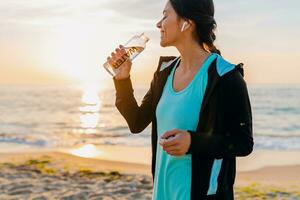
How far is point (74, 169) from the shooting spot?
407 inches

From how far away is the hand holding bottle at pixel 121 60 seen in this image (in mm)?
2668

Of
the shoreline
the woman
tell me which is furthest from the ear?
the shoreline

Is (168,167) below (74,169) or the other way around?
the other way around

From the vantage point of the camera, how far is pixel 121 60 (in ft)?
8.76

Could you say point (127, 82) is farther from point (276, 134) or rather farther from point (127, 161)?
point (276, 134)

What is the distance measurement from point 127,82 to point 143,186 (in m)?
5.99

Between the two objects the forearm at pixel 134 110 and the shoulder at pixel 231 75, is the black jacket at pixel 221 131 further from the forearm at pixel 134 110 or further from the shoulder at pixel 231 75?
the forearm at pixel 134 110

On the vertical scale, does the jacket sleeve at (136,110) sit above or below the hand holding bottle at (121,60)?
below

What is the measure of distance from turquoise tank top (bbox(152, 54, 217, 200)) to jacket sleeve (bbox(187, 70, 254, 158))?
95 millimetres

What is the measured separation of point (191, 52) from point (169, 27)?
0.14m

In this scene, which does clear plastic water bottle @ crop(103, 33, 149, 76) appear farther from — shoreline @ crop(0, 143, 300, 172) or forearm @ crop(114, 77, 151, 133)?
shoreline @ crop(0, 143, 300, 172)

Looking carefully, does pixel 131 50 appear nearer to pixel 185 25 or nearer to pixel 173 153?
pixel 185 25

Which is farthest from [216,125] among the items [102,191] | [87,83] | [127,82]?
[87,83]

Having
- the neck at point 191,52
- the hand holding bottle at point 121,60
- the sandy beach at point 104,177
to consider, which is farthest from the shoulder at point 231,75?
the sandy beach at point 104,177
